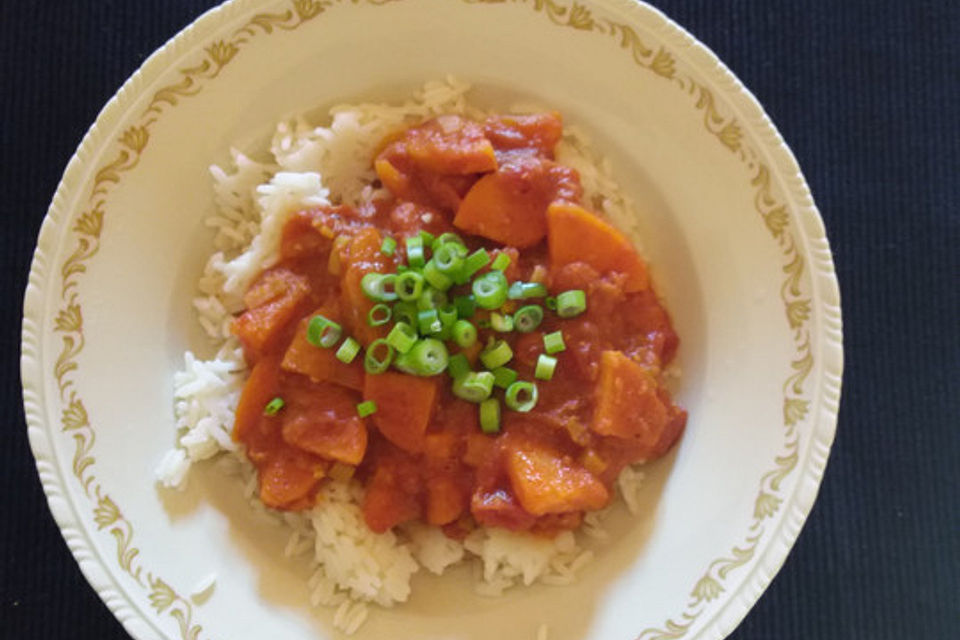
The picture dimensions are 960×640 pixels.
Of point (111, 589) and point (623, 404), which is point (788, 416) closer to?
point (623, 404)

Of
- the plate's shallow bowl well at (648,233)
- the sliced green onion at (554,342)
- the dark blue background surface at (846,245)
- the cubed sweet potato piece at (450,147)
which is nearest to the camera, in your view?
the plate's shallow bowl well at (648,233)

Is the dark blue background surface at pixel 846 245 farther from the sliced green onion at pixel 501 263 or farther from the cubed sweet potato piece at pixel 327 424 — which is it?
the sliced green onion at pixel 501 263

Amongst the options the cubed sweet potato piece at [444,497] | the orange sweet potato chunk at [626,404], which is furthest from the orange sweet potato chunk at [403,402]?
the orange sweet potato chunk at [626,404]

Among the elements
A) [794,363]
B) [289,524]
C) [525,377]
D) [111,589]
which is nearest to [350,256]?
[525,377]

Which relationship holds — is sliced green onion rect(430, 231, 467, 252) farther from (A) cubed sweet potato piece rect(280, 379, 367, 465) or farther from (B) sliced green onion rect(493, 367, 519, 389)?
(A) cubed sweet potato piece rect(280, 379, 367, 465)

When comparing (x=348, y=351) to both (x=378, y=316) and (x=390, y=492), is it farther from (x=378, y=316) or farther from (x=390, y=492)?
(x=390, y=492)

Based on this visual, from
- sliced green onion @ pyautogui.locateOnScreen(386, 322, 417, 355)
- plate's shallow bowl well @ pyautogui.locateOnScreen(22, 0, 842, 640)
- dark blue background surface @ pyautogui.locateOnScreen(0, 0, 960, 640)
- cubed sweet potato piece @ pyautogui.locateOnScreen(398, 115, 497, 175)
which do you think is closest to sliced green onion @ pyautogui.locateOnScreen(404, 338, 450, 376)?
sliced green onion @ pyautogui.locateOnScreen(386, 322, 417, 355)
